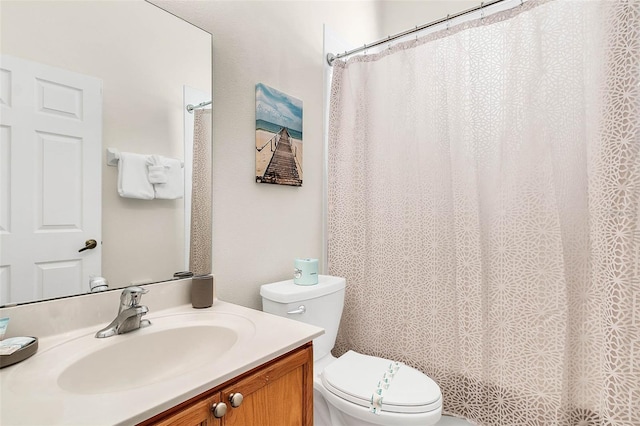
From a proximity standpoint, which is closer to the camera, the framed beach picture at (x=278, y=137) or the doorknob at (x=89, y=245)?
the doorknob at (x=89, y=245)

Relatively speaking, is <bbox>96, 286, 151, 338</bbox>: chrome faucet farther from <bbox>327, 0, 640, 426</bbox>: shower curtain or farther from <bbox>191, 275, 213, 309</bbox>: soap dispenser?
<bbox>327, 0, 640, 426</bbox>: shower curtain

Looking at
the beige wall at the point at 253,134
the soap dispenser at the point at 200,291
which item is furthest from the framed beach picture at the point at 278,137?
the soap dispenser at the point at 200,291

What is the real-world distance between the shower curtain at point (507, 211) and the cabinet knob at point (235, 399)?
114 centimetres

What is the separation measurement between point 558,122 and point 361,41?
1330 millimetres

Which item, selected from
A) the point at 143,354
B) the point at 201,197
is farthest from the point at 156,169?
the point at 143,354

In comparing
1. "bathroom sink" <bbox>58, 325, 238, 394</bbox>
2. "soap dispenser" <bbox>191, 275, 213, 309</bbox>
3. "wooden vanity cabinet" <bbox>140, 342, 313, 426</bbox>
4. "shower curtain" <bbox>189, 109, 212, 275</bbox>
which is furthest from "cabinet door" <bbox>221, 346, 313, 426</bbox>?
"shower curtain" <bbox>189, 109, 212, 275</bbox>

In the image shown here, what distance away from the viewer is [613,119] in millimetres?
1167

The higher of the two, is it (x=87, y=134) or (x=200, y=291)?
(x=87, y=134)

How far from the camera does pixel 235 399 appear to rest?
0.69 meters

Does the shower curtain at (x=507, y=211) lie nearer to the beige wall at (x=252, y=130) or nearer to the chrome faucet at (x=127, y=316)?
the beige wall at (x=252, y=130)

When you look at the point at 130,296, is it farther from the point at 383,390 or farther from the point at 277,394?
the point at 383,390

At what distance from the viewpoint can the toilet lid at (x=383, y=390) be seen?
110 cm

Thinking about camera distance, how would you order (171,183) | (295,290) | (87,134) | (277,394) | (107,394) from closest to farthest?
(107,394) < (277,394) < (87,134) < (171,183) < (295,290)

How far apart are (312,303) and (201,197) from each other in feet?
2.16
